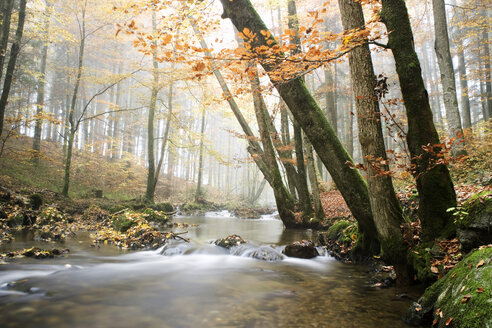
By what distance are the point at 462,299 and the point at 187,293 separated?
3.61 m

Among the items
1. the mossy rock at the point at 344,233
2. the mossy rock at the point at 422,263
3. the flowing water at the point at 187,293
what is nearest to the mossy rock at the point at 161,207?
the flowing water at the point at 187,293

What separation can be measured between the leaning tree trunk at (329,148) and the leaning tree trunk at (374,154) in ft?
2.72

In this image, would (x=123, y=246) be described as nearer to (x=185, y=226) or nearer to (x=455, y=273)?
(x=185, y=226)

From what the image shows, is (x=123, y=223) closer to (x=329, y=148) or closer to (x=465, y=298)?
(x=329, y=148)

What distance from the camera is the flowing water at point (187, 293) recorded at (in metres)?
3.30

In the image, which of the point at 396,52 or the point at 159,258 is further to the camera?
the point at 159,258

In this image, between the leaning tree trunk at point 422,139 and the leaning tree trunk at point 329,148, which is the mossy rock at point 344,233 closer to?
the leaning tree trunk at point 329,148


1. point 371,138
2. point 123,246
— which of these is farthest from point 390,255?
point 123,246

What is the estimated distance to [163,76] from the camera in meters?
15.6

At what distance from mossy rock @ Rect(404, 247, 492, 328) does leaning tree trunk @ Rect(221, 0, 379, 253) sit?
7.09ft

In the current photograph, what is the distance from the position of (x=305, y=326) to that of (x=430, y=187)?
2.47 m

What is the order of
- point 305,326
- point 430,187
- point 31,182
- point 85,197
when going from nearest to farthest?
1. point 305,326
2. point 430,187
3. point 31,182
4. point 85,197

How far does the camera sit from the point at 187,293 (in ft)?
14.4

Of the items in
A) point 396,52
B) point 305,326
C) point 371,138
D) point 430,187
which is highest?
point 396,52
